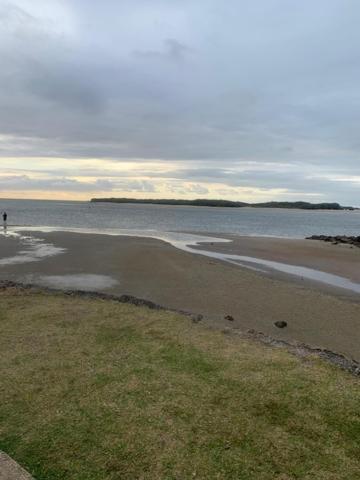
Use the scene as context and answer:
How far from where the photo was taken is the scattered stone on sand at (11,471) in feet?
13.6

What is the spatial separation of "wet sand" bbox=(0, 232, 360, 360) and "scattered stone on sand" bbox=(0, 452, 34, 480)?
599cm

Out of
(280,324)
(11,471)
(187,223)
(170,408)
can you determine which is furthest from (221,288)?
(187,223)

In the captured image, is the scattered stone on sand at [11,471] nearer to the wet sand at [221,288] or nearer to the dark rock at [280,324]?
the wet sand at [221,288]

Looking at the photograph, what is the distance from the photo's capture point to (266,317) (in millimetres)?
11961

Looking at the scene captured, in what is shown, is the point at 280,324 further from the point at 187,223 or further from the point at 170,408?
the point at 187,223

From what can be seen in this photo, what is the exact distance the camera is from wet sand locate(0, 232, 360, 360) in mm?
11055

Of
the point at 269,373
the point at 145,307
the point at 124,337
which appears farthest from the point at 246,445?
the point at 145,307

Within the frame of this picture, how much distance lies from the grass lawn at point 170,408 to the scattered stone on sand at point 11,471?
0.17 m

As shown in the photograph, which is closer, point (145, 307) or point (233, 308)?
point (145, 307)

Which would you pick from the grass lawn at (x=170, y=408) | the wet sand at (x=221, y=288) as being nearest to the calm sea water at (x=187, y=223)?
the wet sand at (x=221, y=288)

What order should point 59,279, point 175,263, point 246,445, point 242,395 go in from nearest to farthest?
1. point 246,445
2. point 242,395
3. point 59,279
4. point 175,263

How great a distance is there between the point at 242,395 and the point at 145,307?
5680mm

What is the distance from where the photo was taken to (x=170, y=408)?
5648 mm

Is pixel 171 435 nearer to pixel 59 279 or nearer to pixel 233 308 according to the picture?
pixel 233 308
